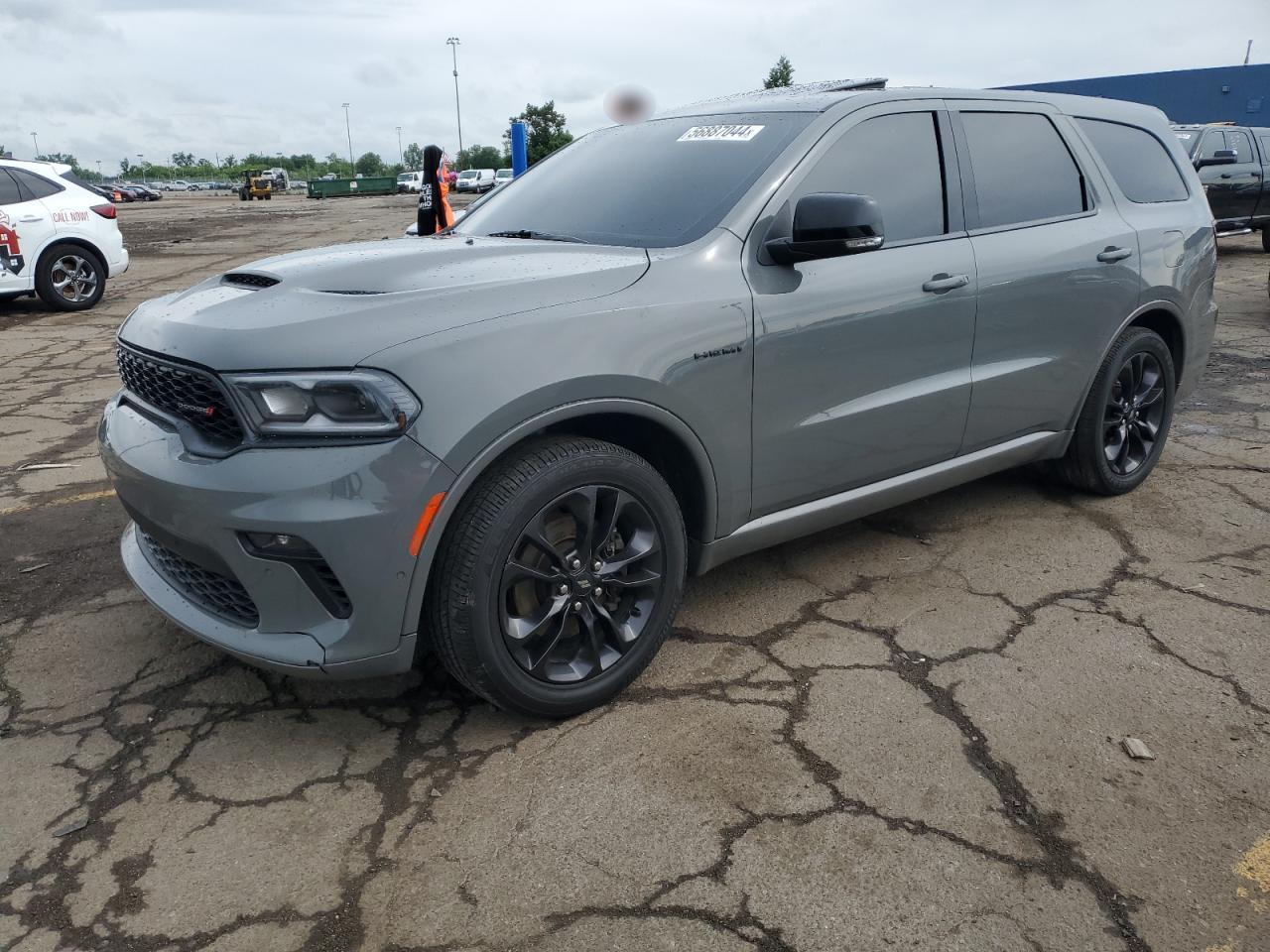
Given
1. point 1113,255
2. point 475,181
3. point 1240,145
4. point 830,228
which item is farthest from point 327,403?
point 475,181

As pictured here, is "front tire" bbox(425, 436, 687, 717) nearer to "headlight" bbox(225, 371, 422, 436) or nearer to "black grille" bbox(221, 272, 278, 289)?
"headlight" bbox(225, 371, 422, 436)

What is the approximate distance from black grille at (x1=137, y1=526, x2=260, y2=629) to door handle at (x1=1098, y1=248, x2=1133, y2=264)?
134 inches

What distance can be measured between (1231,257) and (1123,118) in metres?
11.9

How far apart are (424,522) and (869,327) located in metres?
1.61

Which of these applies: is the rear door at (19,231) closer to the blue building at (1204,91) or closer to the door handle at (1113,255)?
the door handle at (1113,255)

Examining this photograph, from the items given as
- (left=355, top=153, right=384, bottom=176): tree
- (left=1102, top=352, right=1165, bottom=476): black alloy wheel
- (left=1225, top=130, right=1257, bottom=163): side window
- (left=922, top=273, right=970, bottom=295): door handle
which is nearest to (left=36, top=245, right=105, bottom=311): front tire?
(left=922, top=273, right=970, bottom=295): door handle

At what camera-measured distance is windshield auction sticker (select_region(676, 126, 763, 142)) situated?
3279 millimetres

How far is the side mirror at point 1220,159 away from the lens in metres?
12.4

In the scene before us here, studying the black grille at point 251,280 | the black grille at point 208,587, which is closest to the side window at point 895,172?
the black grille at point 251,280

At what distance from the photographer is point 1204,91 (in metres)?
30.7

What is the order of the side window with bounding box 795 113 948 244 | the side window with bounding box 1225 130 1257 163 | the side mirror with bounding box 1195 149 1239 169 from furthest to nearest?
1. the side window with bounding box 1225 130 1257 163
2. the side mirror with bounding box 1195 149 1239 169
3. the side window with bounding box 795 113 948 244

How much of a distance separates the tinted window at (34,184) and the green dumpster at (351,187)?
56713 millimetres

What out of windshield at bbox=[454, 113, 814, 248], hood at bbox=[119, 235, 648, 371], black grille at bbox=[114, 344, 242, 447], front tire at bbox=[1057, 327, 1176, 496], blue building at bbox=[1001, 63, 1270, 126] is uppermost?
blue building at bbox=[1001, 63, 1270, 126]

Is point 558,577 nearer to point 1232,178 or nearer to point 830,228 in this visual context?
point 830,228
